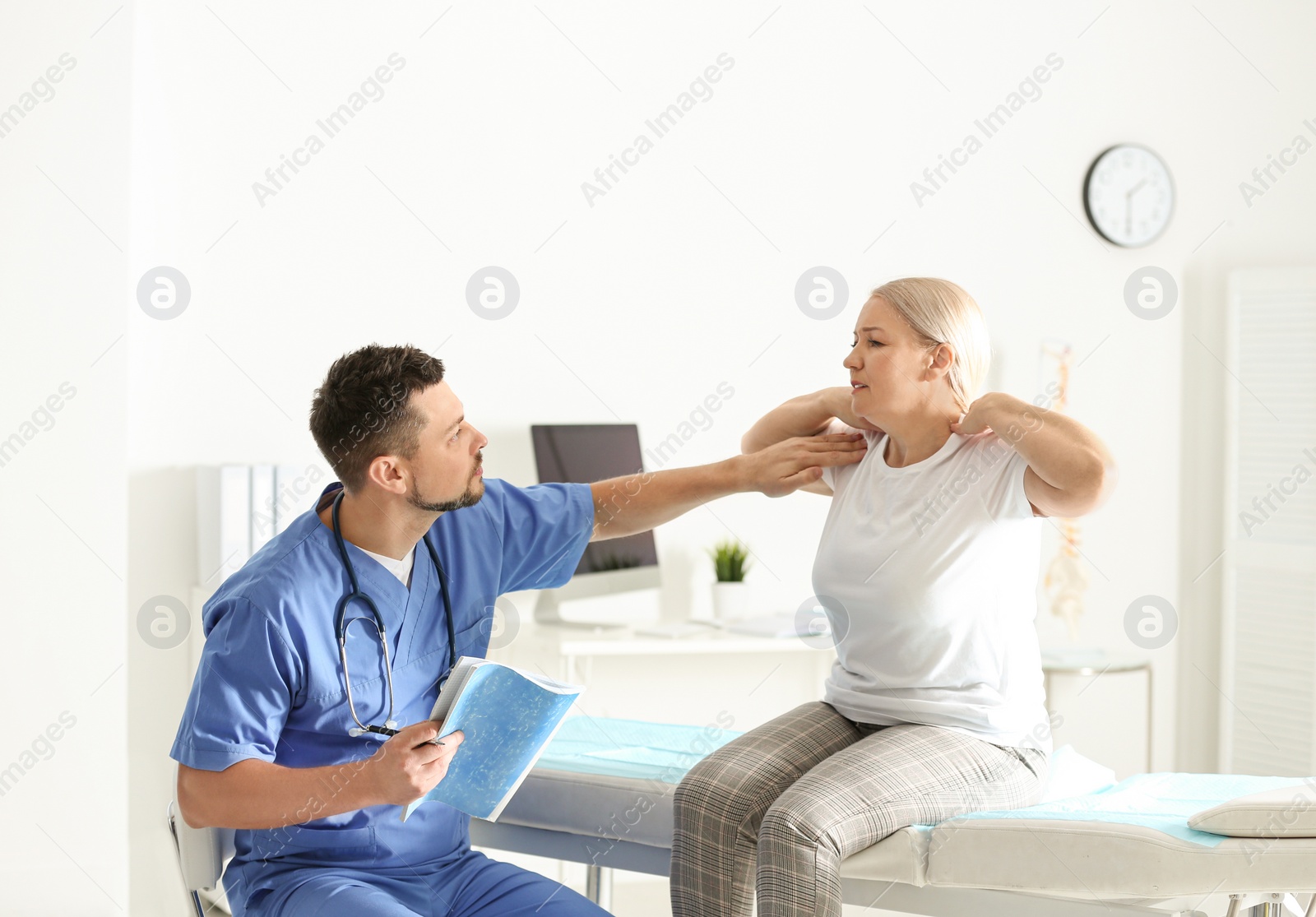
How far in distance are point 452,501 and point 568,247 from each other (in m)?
1.82

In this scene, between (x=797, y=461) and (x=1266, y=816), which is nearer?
(x=1266, y=816)

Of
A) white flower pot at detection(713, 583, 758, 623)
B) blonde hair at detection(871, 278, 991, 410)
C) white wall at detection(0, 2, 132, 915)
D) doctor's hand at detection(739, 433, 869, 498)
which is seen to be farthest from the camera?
white flower pot at detection(713, 583, 758, 623)

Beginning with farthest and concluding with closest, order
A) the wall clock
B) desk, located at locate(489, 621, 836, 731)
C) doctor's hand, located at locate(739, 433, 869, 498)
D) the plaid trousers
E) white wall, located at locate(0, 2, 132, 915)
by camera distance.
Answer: the wall clock < desk, located at locate(489, 621, 836, 731) < white wall, located at locate(0, 2, 132, 915) < doctor's hand, located at locate(739, 433, 869, 498) < the plaid trousers

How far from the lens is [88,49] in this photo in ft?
8.52

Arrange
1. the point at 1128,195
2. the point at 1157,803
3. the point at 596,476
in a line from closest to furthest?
the point at 1157,803, the point at 596,476, the point at 1128,195

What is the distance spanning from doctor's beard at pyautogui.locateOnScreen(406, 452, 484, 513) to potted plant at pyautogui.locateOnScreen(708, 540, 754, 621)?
1722 mm

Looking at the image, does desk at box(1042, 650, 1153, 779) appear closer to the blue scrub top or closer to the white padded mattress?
the white padded mattress

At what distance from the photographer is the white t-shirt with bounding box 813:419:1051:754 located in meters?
1.56

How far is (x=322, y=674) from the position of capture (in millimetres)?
1401

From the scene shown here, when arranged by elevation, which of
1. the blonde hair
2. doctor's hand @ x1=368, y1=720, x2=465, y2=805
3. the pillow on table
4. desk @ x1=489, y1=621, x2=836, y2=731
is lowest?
desk @ x1=489, y1=621, x2=836, y2=731

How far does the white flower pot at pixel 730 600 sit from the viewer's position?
317 cm

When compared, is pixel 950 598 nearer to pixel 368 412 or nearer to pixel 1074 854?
pixel 1074 854

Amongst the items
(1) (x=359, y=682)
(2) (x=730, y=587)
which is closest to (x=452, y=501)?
(1) (x=359, y=682)

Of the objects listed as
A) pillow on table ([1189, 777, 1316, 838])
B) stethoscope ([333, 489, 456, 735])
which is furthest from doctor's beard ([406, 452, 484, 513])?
pillow on table ([1189, 777, 1316, 838])
